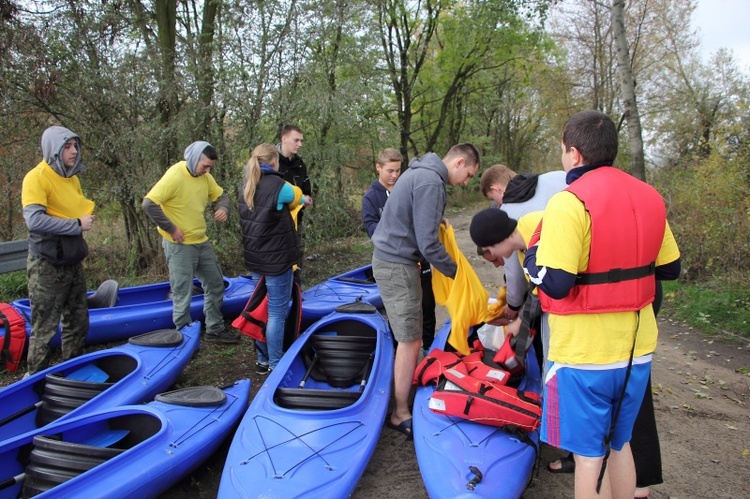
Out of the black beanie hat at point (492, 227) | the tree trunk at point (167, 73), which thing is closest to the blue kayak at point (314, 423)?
the black beanie hat at point (492, 227)

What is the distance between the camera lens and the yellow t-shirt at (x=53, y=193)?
11.9ft

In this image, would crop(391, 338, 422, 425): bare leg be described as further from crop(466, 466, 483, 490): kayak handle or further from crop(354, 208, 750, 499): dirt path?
crop(466, 466, 483, 490): kayak handle

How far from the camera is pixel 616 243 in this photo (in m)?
1.75

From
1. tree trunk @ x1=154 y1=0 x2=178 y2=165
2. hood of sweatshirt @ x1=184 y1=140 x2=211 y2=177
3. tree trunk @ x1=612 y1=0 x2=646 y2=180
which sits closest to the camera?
hood of sweatshirt @ x1=184 y1=140 x2=211 y2=177

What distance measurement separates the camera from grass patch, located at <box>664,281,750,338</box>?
5102 millimetres

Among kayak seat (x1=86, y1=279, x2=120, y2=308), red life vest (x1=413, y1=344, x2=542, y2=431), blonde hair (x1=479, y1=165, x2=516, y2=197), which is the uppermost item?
blonde hair (x1=479, y1=165, x2=516, y2=197)

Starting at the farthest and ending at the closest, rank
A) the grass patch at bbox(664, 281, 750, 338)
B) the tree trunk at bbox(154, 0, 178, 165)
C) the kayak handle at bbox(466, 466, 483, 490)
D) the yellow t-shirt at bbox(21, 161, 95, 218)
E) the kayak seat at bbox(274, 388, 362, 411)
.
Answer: the tree trunk at bbox(154, 0, 178, 165) < the grass patch at bbox(664, 281, 750, 338) < the yellow t-shirt at bbox(21, 161, 95, 218) < the kayak seat at bbox(274, 388, 362, 411) < the kayak handle at bbox(466, 466, 483, 490)

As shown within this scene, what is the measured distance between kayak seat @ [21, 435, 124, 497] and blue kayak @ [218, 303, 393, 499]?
706 millimetres

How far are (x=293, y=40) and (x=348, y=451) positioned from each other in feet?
19.8

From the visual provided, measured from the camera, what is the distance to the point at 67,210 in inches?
152

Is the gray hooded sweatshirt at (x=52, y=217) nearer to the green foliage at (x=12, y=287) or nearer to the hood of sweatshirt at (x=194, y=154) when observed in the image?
the hood of sweatshirt at (x=194, y=154)

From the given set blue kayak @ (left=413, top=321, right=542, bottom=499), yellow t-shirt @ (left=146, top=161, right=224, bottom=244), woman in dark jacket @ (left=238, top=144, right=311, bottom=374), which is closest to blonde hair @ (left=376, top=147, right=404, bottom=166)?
woman in dark jacket @ (left=238, top=144, right=311, bottom=374)

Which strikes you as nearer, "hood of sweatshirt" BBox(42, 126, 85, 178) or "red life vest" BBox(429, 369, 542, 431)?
"red life vest" BBox(429, 369, 542, 431)

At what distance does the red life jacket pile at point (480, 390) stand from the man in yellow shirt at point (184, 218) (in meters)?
2.54
